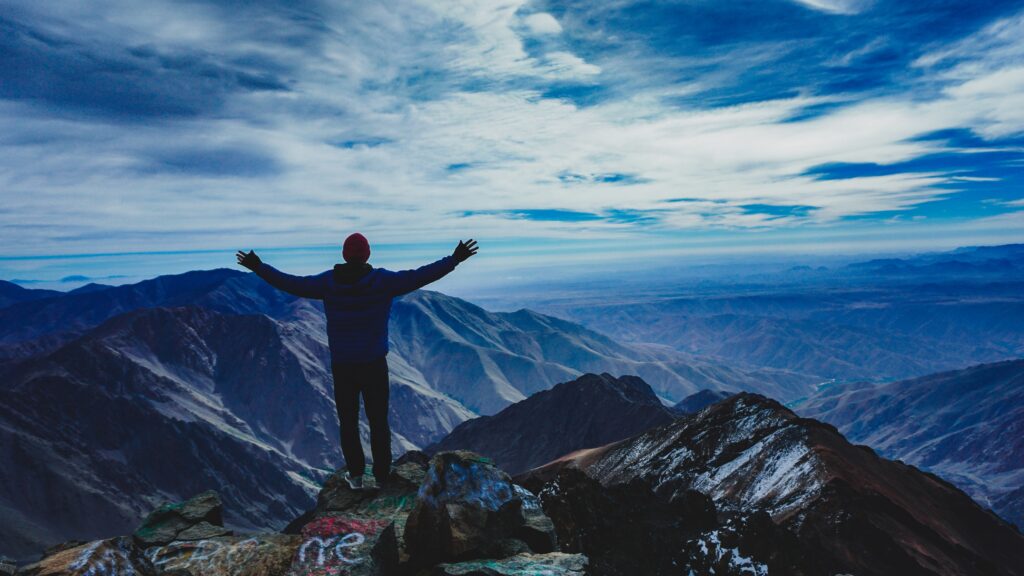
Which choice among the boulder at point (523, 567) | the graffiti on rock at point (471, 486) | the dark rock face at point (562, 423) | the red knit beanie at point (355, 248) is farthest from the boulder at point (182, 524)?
the dark rock face at point (562, 423)

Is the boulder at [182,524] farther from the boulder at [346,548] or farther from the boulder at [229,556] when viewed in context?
the boulder at [346,548]

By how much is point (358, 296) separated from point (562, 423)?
169295 millimetres

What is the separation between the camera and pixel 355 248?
33.2 feet

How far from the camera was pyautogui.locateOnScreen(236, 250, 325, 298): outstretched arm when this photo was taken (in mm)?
10484

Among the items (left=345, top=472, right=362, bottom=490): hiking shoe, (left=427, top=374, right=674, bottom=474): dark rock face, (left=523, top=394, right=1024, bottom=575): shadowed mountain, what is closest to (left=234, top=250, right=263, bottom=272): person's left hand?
(left=345, top=472, right=362, bottom=490): hiking shoe

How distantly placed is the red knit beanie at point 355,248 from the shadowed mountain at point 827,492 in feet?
60.0

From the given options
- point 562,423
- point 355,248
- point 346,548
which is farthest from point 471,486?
point 562,423

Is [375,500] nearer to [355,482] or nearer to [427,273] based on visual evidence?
[355,482]

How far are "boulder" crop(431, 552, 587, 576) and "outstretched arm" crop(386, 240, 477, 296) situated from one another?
4.86 metres

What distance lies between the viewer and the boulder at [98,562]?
7.45m

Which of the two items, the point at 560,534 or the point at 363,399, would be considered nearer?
the point at 363,399

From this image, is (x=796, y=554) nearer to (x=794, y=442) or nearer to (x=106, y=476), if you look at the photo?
(x=794, y=442)

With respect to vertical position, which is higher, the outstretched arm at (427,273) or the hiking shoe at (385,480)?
the outstretched arm at (427,273)

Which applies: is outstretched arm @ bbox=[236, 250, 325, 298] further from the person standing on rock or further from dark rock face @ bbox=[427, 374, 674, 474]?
dark rock face @ bbox=[427, 374, 674, 474]
